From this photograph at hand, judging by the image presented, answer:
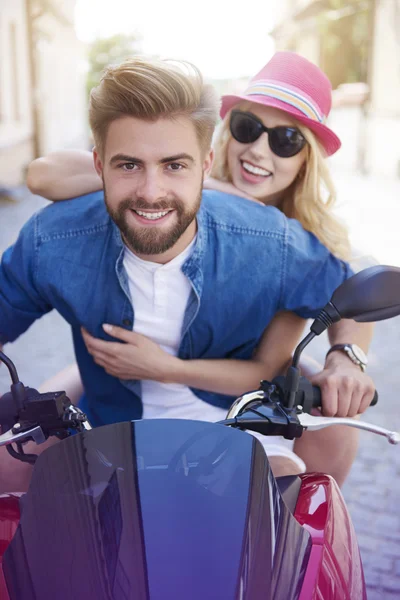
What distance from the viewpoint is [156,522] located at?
3.26ft

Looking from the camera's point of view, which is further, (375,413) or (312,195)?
(375,413)

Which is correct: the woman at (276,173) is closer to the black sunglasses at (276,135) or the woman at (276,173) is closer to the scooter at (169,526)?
the black sunglasses at (276,135)

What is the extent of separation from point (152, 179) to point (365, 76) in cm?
1690

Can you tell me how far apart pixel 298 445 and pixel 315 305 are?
20.4 inches

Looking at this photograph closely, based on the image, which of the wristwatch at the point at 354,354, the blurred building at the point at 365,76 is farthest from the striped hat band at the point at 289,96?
the blurred building at the point at 365,76

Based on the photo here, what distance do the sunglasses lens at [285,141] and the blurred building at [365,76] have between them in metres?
13.2

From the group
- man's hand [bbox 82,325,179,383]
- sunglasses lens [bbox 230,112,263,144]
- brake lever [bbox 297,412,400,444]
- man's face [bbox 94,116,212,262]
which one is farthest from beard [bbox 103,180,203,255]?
sunglasses lens [bbox 230,112,263,144]

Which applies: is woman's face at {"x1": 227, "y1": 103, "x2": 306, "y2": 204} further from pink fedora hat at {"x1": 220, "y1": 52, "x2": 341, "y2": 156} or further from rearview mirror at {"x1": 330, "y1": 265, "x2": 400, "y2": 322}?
rearview mirror at {"x1": 330, "y1": 265, "x2": 400, "y2": 322}

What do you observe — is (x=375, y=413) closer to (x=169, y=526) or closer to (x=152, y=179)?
(x=152, y=179)

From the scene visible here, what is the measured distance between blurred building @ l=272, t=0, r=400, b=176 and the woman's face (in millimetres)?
13226

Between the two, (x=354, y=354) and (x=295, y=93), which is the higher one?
(x=295, y=93)

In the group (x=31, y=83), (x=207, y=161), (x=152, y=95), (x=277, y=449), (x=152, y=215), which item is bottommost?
(x=277, y=449)

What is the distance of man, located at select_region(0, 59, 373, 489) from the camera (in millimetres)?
2059

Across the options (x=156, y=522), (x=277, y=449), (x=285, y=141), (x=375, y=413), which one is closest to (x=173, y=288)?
(x=277, y=449)
